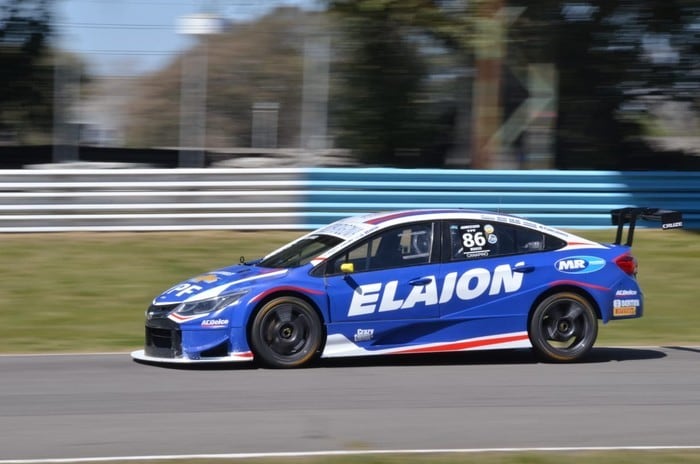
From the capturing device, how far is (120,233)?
15.7m

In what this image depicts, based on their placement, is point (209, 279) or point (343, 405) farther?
point (209, 279)

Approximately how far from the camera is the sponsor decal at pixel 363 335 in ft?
29.8

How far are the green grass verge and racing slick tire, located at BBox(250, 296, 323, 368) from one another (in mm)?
2172

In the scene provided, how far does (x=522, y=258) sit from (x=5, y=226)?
8849 millimetres

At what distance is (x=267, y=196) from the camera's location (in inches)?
627

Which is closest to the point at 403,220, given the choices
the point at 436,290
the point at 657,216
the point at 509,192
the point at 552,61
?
the point at 436,290

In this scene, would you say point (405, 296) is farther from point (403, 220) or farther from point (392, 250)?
point (403, 220)

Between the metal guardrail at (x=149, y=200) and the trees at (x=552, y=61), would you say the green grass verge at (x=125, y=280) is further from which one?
the trees at (x=552, y=61)

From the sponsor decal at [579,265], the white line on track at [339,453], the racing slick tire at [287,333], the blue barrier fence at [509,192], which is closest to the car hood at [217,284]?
the racing slick tire at [287,333]

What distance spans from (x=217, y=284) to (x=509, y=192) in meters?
7.90

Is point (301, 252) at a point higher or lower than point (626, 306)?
higher

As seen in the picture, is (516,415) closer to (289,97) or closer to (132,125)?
(289,97)

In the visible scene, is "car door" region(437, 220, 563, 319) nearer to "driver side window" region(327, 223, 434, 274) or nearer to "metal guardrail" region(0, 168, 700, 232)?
"driver side window" region(327, 223, 434, 274)

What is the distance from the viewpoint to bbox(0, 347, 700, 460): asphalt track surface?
6484mm
